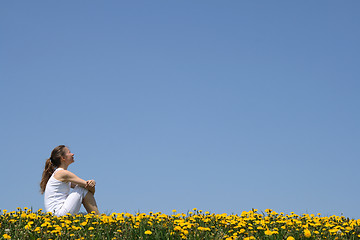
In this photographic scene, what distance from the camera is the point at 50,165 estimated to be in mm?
11016

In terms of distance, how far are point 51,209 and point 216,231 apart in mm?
5061

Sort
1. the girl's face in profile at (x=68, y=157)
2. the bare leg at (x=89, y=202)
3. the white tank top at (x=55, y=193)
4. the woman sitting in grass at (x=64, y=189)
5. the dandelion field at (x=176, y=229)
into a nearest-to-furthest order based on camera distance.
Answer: the dandelion field at (x=176, y=229), the woman sitting in grass at (x=64, y=189), the bare leg at (x=89, y=202), the white tank top at (x=55, y=193), the girl's face in profile at (x=68, y=157)

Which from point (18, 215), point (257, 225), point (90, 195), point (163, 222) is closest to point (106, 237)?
point (163, 222)

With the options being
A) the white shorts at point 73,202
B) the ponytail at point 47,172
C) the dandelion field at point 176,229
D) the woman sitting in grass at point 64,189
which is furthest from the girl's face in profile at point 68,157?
the dandelion field at point 176,229

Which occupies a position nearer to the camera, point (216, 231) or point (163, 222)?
point (216, 231)

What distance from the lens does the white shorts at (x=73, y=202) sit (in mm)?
9584

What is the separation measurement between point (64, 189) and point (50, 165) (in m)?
1.09

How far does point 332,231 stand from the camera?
613cm

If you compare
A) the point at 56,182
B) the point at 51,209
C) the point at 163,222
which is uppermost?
the point at 56,182

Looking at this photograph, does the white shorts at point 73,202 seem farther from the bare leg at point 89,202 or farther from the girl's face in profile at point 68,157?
the girl's face in profile at point 68,157

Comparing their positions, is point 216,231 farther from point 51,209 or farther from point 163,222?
point 51,209

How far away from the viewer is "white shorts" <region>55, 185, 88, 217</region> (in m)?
9.58

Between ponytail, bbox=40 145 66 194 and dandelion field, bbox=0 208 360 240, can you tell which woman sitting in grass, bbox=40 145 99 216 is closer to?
ponytail, bbox=40 145 66 194

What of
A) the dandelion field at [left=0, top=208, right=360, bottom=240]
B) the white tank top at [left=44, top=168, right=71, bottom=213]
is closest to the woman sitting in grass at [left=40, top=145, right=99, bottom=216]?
the white tank top at [left=44, top=168, right=71, bottom=213]
